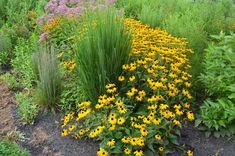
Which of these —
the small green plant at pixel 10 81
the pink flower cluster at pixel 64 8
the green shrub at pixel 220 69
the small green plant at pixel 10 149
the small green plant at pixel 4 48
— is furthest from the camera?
the small green plant at pixel 4 48

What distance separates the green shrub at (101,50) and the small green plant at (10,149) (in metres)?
0.93

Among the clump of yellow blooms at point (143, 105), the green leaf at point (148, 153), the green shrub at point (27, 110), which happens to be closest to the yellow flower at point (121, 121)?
the clump of yellow blooms at point (143, 105)

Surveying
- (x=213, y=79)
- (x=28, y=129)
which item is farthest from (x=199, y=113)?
(x=28, y=129)

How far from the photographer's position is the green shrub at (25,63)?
5.17m

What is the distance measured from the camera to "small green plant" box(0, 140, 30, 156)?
3812 mm

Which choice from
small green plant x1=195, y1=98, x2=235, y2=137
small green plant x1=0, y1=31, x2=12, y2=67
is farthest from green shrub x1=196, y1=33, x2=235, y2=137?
small green plant x1=0, y1=31, x2=12, y2=67

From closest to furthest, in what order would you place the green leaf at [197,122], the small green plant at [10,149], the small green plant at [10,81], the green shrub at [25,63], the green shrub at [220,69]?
the small green plant at [10,149]
the green shrub at [220,69]
the green leaf at [197,122]
the green shrub at [25,63]
the small green plant at [10,81]

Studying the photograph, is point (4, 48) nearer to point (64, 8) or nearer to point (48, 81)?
point (64, 8)

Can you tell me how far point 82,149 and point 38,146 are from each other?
0.53 m

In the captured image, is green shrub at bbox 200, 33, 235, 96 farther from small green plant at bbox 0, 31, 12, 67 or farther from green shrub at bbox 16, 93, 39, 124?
small green plant at bbox 0, 31, 12, 67

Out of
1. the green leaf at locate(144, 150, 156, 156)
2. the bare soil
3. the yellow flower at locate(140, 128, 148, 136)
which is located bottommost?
the bare soil

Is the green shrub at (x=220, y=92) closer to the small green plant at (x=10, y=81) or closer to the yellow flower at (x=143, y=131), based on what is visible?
the yellow flower at (x=143, y=131)

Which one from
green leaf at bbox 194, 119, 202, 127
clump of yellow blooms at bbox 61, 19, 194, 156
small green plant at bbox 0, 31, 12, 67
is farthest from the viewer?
small green plant at bbox 0, 31, 12, 67

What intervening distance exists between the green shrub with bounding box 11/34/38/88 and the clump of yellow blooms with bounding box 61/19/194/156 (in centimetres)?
104
